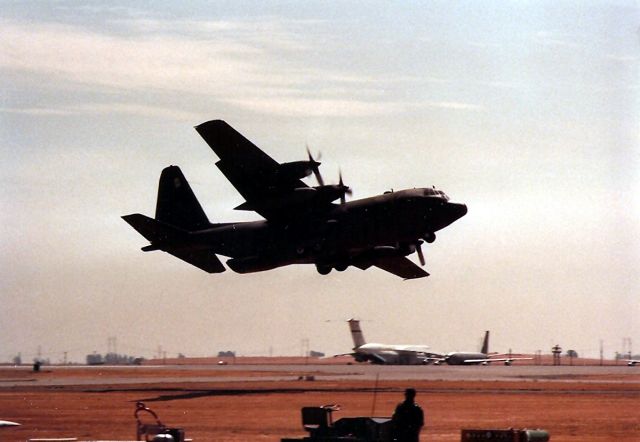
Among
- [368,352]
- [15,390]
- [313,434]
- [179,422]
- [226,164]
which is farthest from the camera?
[368,352]

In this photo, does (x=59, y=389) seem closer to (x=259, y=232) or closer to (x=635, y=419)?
(x=259, y=232)

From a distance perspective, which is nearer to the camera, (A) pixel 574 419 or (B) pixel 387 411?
(A) pixel 574 419

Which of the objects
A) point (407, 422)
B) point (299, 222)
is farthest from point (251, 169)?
point (407, 422)

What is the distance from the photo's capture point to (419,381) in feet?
255

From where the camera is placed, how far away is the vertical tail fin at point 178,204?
58594mm

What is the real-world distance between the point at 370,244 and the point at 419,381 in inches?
1186

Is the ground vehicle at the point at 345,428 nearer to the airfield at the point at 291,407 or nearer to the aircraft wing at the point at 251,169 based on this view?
the airfield at the point at 291,407

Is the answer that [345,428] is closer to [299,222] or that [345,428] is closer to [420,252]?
[299,222]

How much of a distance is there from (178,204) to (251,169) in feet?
34.4

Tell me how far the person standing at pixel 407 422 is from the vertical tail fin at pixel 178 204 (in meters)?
35.4

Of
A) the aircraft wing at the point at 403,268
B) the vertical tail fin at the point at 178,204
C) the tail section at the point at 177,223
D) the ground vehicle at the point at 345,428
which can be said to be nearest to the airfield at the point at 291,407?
the ground vehicle at the point at 345,428

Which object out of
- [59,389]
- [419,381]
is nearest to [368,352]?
[419,381]

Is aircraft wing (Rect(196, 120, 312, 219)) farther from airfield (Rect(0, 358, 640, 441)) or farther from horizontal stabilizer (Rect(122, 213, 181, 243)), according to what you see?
airfield (Rect(0, 358, 640, 441))

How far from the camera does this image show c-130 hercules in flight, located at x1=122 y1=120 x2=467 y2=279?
49.4 meters
